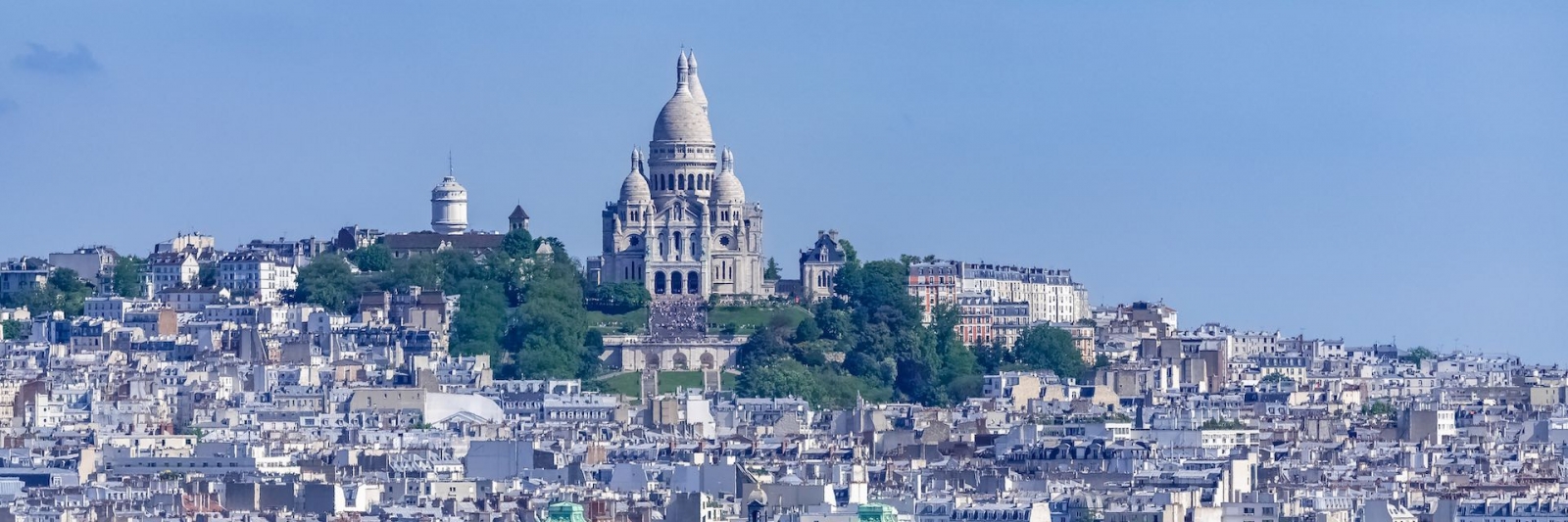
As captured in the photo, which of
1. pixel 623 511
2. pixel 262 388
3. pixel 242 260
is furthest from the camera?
pixel 242 260

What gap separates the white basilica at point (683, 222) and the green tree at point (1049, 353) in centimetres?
730

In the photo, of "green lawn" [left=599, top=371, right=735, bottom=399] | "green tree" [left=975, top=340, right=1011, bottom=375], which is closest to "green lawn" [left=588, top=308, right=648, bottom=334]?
"green lawn" [left=599, top=371, right=735, bottom=399]

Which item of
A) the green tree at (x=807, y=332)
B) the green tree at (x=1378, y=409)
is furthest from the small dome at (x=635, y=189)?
the green tree at (x=1378, y=409)

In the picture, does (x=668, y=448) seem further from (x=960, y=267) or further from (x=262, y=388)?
(x=960, y=267)

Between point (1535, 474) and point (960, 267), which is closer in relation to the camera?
point (1535, 474)

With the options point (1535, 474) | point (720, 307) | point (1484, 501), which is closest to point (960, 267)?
point (720, 307)

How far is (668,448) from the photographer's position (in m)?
103

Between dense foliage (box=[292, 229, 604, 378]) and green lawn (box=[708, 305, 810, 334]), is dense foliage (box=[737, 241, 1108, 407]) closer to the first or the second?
green lawn (box=[708, 305, 810, 334])

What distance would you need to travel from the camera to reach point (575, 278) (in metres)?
142

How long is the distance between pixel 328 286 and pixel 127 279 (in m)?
9.59

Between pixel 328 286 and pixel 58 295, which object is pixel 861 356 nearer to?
pixel 328 286

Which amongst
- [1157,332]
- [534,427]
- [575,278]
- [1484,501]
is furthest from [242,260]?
[1484,501]

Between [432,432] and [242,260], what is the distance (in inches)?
1725

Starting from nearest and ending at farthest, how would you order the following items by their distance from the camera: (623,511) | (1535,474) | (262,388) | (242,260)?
(623,511) < (1535,474) < (262,388) < (242,260)
